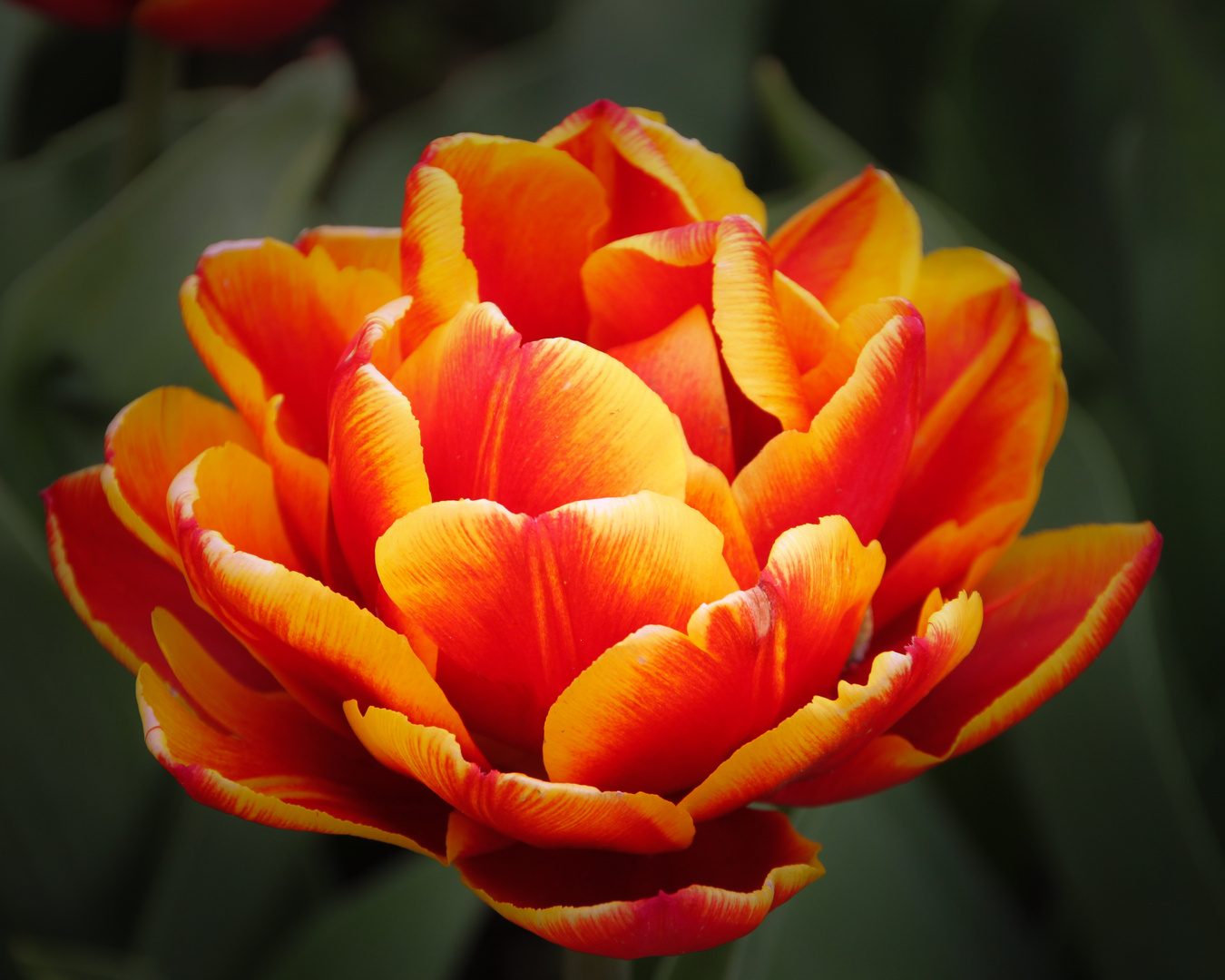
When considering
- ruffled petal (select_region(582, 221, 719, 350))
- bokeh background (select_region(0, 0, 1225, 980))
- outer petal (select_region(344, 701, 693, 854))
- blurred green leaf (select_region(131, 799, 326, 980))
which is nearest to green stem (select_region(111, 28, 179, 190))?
bokeh background (select_region(0, 0, 1225, 980))

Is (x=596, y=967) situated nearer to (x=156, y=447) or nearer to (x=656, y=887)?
(x=656, y=887)

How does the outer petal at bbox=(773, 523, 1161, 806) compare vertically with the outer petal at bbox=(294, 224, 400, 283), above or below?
below

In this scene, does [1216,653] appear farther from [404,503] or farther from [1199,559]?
[404,503]

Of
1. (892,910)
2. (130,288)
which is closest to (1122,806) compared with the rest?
(892,910)

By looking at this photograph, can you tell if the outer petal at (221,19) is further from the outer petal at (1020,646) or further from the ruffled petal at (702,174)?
the outer petal at (1020,646)

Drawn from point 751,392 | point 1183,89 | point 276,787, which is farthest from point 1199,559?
point 276,787

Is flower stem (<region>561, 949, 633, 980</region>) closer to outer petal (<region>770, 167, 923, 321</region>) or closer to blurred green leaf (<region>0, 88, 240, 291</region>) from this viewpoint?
outer petal (<region>770, 167, 923, 321</region>)

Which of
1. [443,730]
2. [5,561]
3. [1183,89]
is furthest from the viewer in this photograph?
[1183,89]
